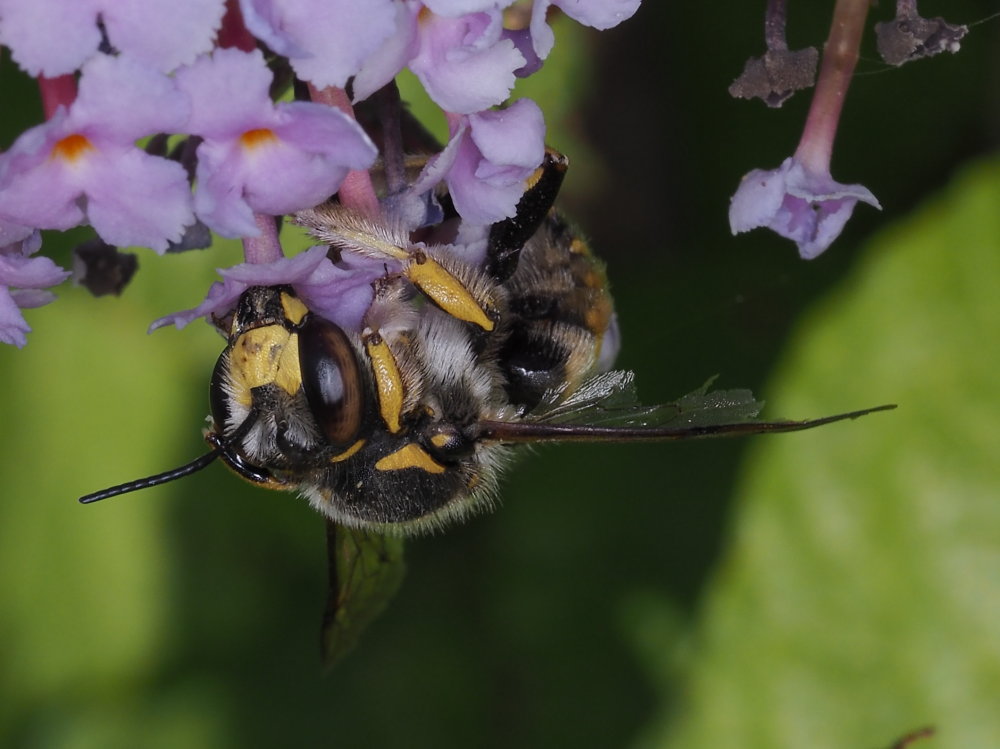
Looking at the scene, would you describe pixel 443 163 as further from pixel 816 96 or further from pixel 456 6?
pixel 816 96

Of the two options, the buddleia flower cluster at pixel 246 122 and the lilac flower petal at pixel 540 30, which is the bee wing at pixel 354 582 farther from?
the lilac flower petal at pixel 540 30

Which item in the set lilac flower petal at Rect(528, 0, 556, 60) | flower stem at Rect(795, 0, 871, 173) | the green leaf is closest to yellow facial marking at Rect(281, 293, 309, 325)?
lilac flower petal at Rect(528, 0, 556, 60)

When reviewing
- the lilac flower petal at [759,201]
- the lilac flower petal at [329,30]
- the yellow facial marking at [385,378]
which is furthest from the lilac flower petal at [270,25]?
the lilac flower petal at [759,201]

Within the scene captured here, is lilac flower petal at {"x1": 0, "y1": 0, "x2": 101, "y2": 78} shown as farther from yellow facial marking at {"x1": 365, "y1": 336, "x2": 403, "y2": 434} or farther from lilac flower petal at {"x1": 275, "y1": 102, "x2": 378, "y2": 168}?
yellow facial marking at {"x1": 365, "y1": 336, "x2": 403, "y2": 434}

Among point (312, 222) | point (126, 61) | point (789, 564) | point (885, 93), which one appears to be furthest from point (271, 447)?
point (885, 93)

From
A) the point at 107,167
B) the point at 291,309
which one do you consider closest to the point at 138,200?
the point at 107,167

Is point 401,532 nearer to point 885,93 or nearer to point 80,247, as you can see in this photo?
point 80,247
